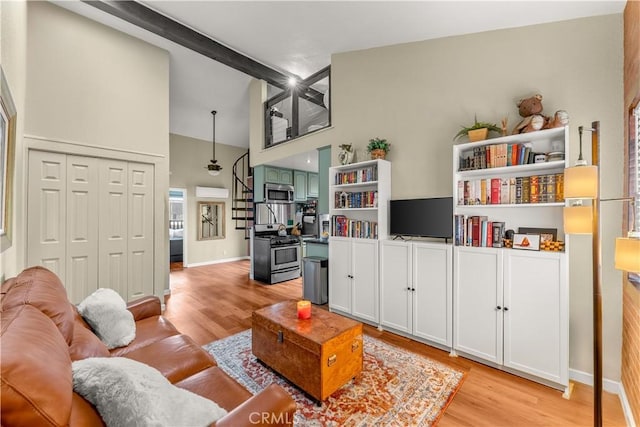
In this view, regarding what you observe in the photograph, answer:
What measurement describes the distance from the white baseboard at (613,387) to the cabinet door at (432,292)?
0.94 meters

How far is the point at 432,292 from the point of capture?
277 cm

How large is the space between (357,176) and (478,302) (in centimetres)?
194

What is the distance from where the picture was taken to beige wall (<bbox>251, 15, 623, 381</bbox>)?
2.13 metres

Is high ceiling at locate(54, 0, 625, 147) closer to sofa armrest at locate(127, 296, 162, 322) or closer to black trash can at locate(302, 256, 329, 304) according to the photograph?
black trash can at locate(302, 256, 329, 304)

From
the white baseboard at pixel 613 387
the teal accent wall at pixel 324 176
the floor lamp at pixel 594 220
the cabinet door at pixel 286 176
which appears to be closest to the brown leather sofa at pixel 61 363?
the floor lamp at pixel 594 220

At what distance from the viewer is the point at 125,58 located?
376 centimetres

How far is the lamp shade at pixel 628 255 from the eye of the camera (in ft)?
3.80

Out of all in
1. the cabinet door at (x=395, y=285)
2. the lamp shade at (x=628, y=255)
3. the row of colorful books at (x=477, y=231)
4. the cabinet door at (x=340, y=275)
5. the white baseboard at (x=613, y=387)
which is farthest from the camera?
the cabinet door at (x=340, y=275)

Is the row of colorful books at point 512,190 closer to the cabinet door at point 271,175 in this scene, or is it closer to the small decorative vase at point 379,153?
the small decorative vase at point 379,153

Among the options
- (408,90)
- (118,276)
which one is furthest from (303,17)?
(118,276)

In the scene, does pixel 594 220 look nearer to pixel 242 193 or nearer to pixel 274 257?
pixel 274 257

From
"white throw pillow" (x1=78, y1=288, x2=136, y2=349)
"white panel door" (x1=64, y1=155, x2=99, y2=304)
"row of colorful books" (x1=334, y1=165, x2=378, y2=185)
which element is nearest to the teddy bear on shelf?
"row of colorful books" (x1=334, y1=165, x2=378, y2=185)

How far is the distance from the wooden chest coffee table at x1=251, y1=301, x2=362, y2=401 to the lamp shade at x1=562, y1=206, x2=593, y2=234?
160 cm

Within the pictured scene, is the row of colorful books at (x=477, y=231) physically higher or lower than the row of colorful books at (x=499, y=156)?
lower
